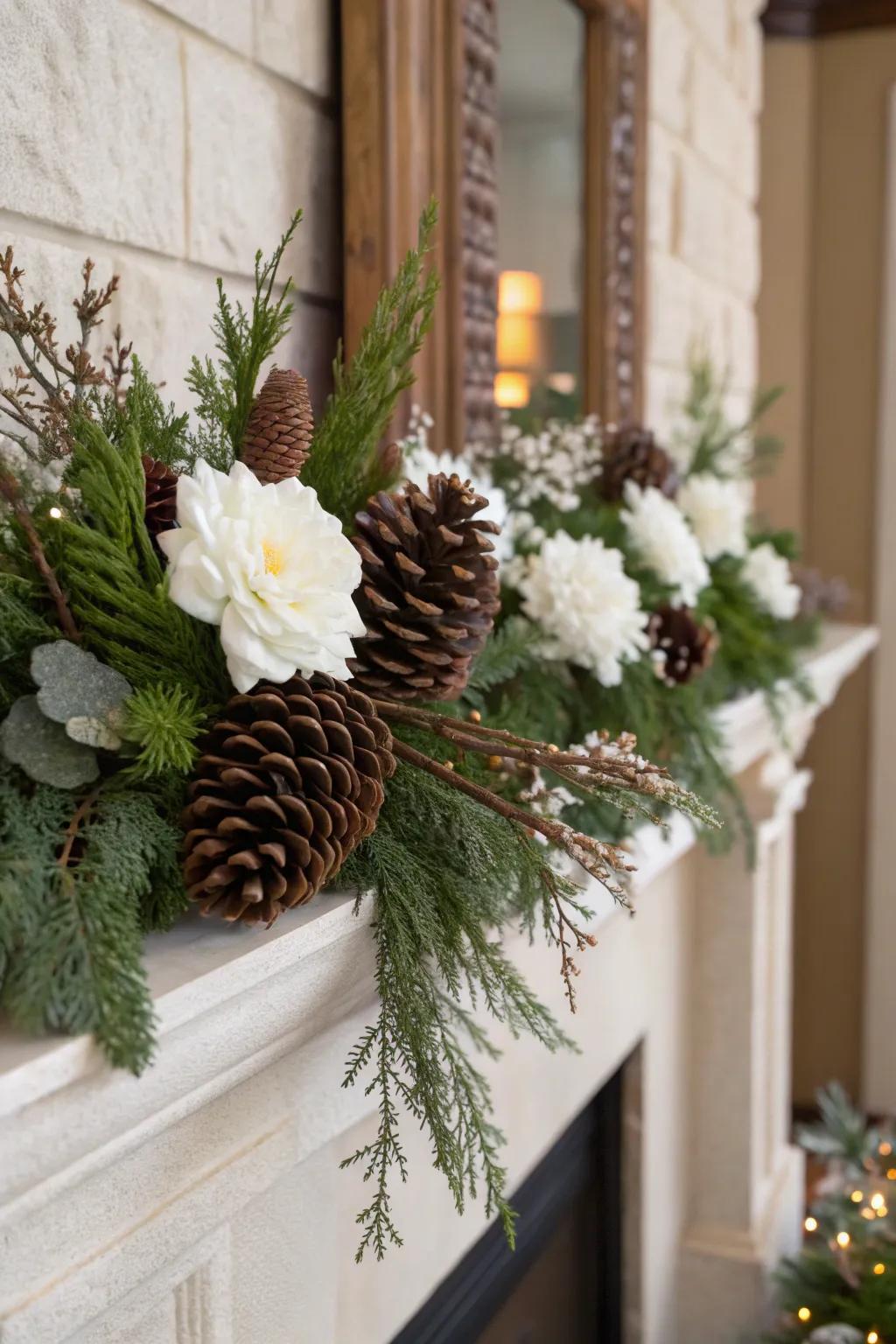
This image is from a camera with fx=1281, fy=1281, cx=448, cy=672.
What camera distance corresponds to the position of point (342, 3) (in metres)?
1.03

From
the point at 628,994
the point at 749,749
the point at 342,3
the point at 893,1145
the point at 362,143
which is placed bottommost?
the point at 893,1145

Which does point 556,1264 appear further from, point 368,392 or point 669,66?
point 669,66

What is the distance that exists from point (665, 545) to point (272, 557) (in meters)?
0.66

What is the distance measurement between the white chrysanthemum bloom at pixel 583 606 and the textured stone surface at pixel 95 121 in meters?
0.36

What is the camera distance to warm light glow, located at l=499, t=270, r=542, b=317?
1.31m

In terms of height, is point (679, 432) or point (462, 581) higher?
point (679, 432)

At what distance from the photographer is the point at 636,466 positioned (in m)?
1.31

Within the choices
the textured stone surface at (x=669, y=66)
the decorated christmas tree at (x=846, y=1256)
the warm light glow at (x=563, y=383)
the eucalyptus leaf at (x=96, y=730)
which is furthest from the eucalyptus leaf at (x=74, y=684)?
the decorated christmas tree at (x=846, y=1256)

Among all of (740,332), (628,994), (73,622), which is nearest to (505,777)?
(73,622)

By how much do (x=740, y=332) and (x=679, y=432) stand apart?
26.1 inches

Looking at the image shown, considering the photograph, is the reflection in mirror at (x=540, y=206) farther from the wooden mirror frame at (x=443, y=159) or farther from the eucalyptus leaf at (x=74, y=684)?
the eucalyptus leaf at (x=74, y=684)

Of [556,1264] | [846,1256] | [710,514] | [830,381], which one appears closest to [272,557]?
[710,514]

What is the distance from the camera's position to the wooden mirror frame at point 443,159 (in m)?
1.03

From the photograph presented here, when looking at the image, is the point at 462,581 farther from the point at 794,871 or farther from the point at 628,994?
the point at 794,871
